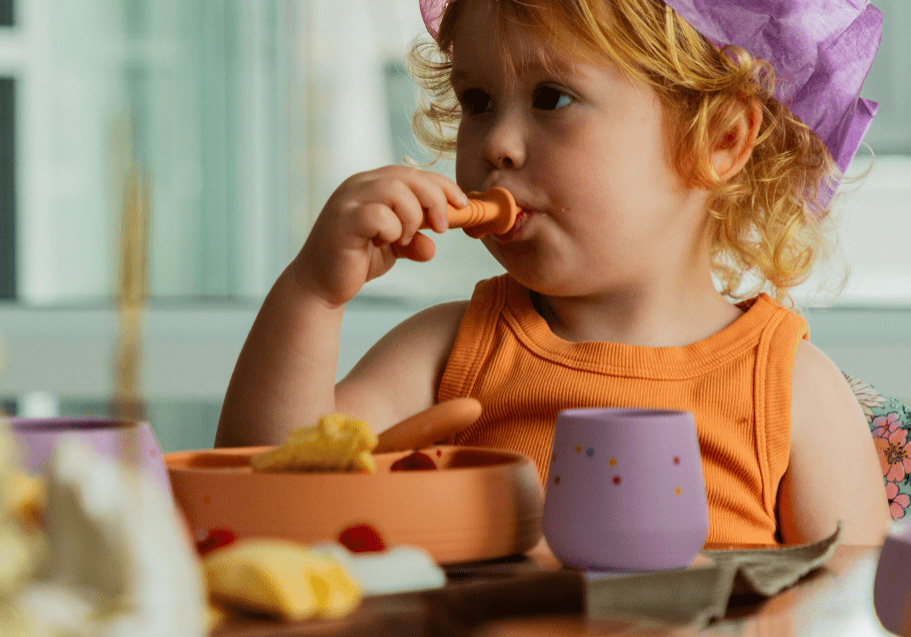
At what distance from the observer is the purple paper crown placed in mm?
1011

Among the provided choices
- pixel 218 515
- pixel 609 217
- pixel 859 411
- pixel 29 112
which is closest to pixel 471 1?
pixel 609 217

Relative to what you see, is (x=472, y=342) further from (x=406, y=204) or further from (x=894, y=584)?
(x=894, y=584)

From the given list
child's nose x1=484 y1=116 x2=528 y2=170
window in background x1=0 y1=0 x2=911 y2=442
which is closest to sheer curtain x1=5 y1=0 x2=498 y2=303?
window in background x1=0 y1=0 x2=911 y2=442

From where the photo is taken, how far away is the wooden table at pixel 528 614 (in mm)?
342

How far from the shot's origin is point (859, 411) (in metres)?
1.05

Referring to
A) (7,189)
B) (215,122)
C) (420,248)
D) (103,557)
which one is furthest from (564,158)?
(7,189)

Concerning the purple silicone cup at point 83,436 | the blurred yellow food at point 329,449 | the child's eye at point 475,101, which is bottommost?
the blurred yellow food at point 329,449

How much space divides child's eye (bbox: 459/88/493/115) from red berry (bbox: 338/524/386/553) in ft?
2.20

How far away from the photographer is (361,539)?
468mm

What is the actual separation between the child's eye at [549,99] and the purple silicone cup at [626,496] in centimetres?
54

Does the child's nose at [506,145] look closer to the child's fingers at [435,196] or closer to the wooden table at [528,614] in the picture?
the child's fingers at [435,196]

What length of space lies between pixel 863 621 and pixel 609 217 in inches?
24.7

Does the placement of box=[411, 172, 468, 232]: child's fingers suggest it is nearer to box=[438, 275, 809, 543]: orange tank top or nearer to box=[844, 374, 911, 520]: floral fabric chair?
box=[438, 275, 809, 543]: orange tank top

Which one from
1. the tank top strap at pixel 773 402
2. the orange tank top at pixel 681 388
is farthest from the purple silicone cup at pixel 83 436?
the tank top strap at pixel 773 402
